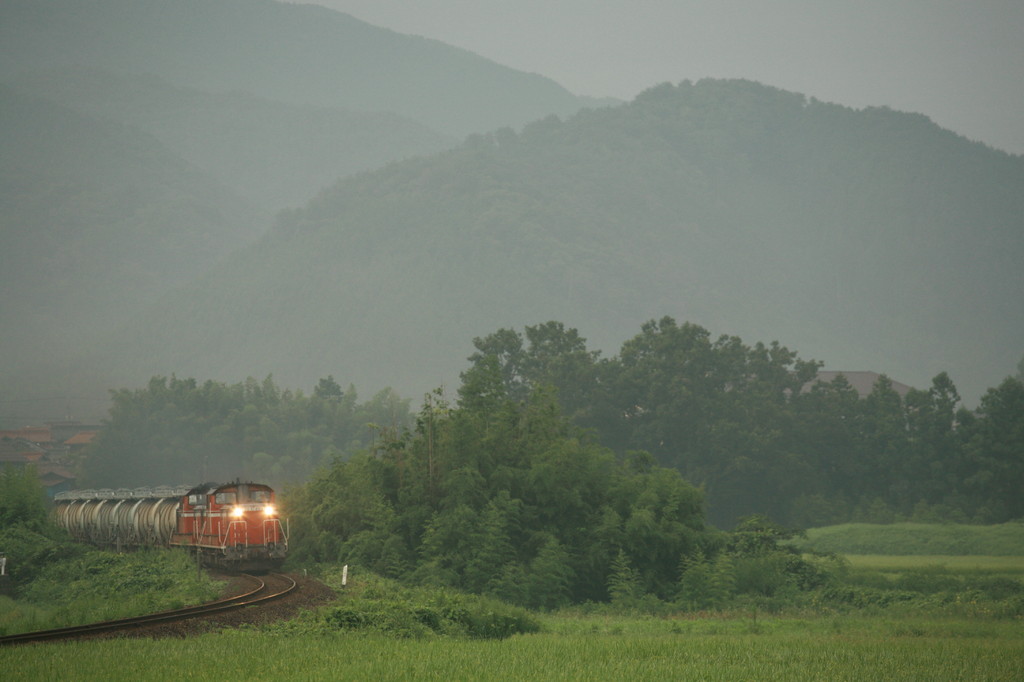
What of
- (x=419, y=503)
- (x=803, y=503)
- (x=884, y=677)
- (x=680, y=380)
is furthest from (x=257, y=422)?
(x=884, y=677)

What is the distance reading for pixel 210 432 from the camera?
132875mm

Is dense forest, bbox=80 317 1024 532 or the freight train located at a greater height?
dense forest, bbox=80 317 1024 532

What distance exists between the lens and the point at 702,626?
36.8 meters

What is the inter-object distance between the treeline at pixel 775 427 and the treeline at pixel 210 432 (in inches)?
1264

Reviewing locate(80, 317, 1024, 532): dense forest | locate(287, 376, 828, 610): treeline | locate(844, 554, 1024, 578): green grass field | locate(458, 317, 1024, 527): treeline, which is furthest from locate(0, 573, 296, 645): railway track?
locate(458, 317, 1024, 527): treeline

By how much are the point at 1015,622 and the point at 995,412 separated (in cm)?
6633

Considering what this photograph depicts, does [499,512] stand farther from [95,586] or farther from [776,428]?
[776,428]

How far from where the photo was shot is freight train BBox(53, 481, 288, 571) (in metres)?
45.8

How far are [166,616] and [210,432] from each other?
347 feet

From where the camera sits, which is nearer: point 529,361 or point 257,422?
point 529,361

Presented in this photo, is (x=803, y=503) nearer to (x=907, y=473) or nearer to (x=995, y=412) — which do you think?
(x=907, y=473)

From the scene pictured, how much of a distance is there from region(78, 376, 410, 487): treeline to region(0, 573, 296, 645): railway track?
302ft

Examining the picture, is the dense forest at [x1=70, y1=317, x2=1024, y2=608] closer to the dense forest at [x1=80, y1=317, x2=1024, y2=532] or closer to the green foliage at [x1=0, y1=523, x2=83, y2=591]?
the dense forest at [x1=80, y1=317, x2=1024, y2=532]

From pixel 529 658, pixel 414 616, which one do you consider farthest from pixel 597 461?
pixel 529 658
